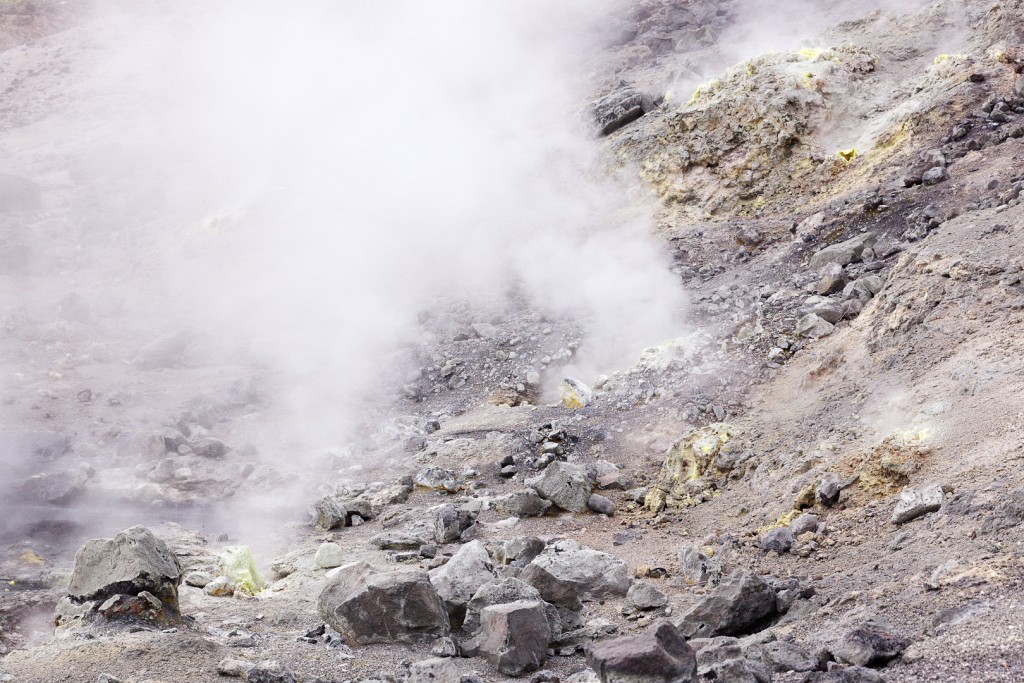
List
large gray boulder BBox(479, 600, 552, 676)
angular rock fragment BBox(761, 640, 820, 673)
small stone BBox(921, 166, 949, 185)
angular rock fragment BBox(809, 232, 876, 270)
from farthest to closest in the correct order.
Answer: small stone BBox(921, 166, 949, 185) < angular rock fragment BBox(809, 232, 876, 270) < large gray boulder BBox(479, 600, 552, 676) < angular rock fragment BBox(761, 640, 820, 673)

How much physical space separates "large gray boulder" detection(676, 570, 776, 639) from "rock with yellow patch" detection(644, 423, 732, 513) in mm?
2341

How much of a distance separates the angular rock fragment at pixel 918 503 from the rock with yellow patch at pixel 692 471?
6.40 ft

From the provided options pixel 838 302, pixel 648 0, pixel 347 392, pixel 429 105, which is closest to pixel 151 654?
pixel 838 302

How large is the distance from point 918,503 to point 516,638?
6.87 ft

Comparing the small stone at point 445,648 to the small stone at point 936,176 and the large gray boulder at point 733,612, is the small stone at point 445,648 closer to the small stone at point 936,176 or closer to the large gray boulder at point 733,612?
the large gray boulder at point 733,612

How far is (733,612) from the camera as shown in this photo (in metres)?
3.47

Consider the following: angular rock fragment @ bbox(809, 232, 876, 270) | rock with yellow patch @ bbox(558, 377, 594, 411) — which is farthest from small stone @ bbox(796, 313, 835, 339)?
rock with yellow patch @ bbox(558, 377, 594, 411)

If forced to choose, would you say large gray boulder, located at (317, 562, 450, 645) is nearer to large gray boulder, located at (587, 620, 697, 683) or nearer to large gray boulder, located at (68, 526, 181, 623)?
large gray boulder, located at (68, 526, 181, 623)

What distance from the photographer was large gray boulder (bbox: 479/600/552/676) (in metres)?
3.40

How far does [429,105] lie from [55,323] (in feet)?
27.1

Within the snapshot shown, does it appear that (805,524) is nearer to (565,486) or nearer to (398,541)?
(565,486)

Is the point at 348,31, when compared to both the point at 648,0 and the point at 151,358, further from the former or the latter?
the point at 151,358

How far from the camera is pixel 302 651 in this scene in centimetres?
367

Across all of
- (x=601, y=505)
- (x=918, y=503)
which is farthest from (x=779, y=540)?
(x=601, y=505)
